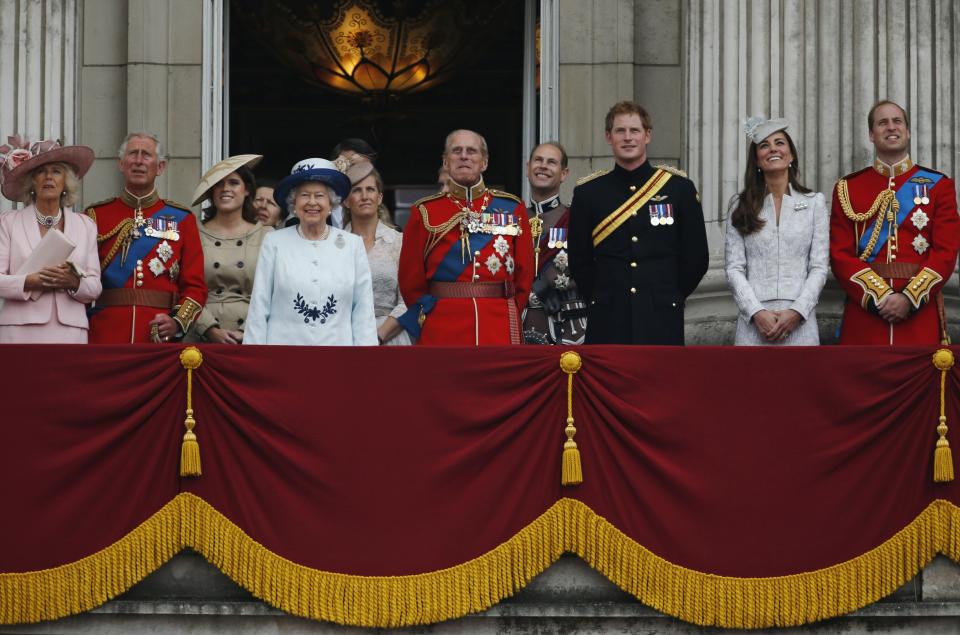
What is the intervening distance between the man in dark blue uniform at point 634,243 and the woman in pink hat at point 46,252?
2.47 m

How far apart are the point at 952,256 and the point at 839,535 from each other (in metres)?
1.88

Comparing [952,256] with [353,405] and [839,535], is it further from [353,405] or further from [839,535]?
[353,405]

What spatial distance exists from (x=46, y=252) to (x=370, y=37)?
8405mm

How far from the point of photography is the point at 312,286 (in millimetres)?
9102

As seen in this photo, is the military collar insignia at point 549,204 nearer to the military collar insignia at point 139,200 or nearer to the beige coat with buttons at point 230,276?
the beige coat with buttons at point 230,276

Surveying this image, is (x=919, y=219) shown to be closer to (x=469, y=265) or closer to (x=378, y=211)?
(x=469, y=265)

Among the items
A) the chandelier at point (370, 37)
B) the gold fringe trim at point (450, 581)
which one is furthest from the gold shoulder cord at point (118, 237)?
the chandelier at point (370, 37)

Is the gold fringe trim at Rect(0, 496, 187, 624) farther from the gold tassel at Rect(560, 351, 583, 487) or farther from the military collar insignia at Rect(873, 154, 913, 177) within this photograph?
the military collar insignia at Rect(873, 154, 913, 177)

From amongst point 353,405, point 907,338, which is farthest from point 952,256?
point 353,405

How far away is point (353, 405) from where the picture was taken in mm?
8469

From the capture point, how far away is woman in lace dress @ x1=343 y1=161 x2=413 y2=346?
33.6 ft

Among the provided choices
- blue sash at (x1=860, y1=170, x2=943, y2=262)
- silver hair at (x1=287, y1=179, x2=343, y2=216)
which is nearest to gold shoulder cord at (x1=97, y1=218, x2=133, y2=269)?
silver hair at (x1=287, y1=179, x2=343, y2=216)

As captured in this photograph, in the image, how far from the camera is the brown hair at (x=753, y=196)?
383 inches

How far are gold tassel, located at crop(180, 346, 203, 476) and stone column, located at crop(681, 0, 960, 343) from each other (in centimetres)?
415
